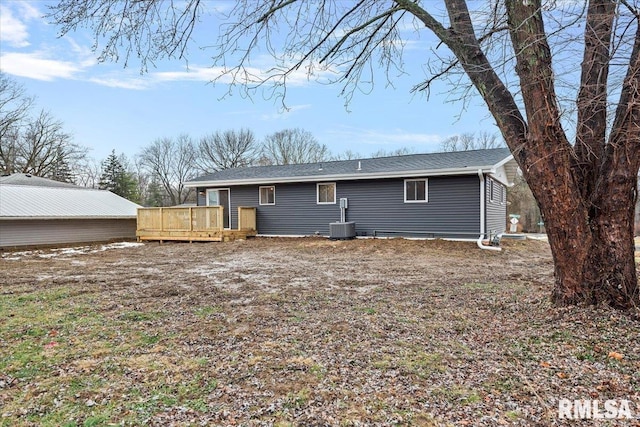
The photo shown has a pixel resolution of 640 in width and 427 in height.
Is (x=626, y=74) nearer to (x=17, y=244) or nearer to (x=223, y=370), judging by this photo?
(x=223, y=370)

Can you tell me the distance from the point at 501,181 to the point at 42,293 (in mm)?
13260

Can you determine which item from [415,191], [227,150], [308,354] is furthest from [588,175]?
[227,150]

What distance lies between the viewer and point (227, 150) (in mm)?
32188

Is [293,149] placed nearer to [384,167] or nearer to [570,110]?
[384,167]

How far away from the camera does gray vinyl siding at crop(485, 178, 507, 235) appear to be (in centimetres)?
1131

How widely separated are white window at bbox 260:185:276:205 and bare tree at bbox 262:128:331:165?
1660 cm

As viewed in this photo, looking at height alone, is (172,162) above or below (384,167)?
above

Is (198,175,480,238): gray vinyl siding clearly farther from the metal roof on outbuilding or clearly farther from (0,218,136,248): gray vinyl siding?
the metal roof on outbuilding

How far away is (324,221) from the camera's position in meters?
13.2

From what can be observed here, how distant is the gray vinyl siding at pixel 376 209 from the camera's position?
11.1 metres

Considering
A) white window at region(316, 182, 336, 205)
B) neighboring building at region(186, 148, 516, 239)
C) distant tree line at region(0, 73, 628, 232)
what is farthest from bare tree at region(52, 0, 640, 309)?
distant tree line at region(0, 73, 628, 232)

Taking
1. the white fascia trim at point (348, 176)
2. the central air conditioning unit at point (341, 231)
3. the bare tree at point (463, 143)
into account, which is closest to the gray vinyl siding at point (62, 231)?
the white fascia trim at point (348, 176)

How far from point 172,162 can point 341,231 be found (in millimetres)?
25591

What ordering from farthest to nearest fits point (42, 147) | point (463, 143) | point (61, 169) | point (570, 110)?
1. point (463, 143)
2. point (61, 169)
3. point (42, 147)
4. point (570, 110)
